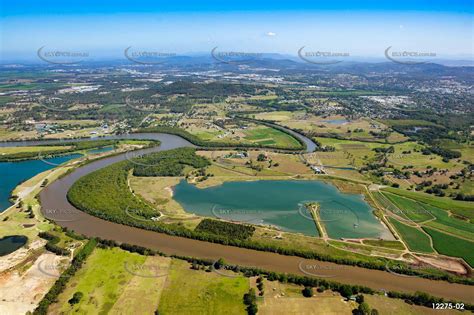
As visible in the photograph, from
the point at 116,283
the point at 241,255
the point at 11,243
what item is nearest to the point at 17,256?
the point at 11,243

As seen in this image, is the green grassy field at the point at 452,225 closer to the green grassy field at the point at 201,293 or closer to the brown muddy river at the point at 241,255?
the brown muddy river at the point at 241,255

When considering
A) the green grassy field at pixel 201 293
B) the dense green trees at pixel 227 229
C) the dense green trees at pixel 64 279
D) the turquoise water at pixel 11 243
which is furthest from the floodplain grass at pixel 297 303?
the turquoise water at pixel 11 243

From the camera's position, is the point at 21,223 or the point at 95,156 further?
the point at 95,156

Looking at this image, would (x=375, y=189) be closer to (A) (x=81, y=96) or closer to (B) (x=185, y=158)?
(B) (x=185, y=158)

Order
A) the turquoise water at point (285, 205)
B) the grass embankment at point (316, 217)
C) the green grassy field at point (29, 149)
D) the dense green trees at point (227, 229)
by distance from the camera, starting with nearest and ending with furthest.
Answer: the dense green trees at point (227, 229), the grass embankment at point (316, 217), the turquoise water at point (285, 205), the green grassy field at point (29, 149)

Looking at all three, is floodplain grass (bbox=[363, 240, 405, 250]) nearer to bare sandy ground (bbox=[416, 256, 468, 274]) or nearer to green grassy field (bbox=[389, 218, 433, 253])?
green grassy field (bbox=[389, 218, 433, 253])

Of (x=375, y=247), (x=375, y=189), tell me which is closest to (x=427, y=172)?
(x=375, y=189)
